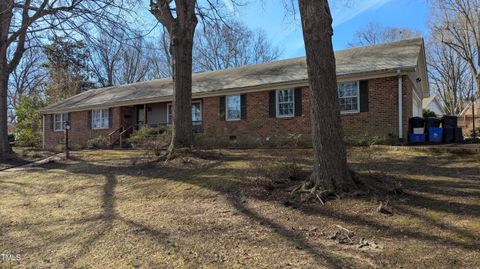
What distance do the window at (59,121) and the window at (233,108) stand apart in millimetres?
13386

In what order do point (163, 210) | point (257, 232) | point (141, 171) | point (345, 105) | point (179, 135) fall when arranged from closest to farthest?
point (257, 232) < point (163, 210) < point (141, 171) < point (179, 135) < point (345, 105)

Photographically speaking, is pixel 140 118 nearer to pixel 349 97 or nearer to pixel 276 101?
pixel 276 101

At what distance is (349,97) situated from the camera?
14289 millimetres

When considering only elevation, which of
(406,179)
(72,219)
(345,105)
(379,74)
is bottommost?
(72,219)

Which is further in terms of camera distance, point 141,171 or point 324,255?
point 141,171

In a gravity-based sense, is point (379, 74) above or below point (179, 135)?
above

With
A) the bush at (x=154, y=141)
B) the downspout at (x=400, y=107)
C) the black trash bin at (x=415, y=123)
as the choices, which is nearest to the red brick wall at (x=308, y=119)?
the downspout at (x=400, y=107)

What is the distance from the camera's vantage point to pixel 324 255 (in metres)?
3.93

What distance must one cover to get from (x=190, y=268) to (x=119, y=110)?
19.4 meters

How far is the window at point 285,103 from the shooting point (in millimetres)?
15680

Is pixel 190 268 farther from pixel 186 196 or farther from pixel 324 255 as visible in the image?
pixel 186 196

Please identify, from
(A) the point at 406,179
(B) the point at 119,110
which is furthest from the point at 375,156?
(B) the point at 119,110

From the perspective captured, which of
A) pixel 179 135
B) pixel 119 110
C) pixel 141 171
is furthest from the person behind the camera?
pixel 119 110

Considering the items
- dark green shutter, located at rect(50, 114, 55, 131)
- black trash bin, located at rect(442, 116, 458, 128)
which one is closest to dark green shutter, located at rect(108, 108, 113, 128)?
dark green shutter, located at rect(50, 114, 55, 131)
